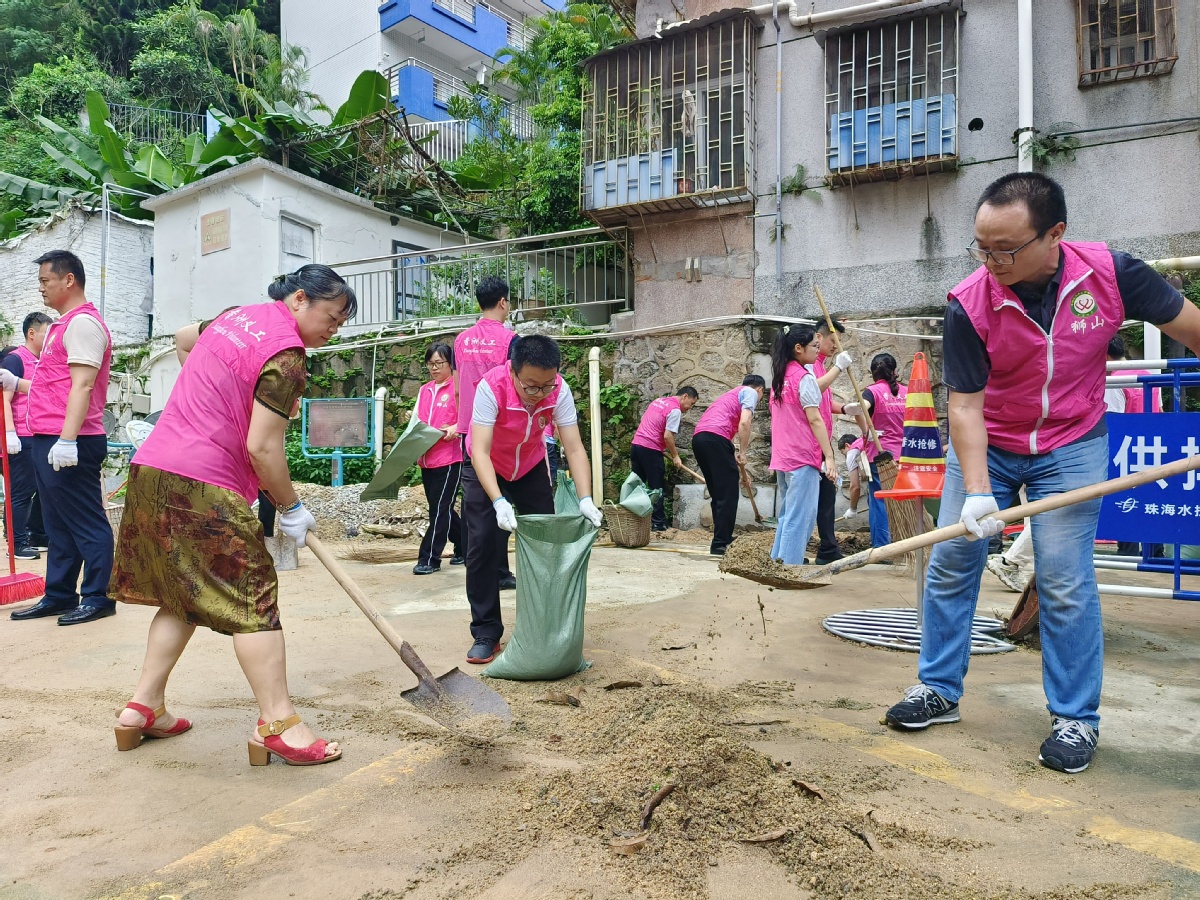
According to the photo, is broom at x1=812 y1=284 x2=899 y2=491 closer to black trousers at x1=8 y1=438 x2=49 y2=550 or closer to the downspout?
the downspout

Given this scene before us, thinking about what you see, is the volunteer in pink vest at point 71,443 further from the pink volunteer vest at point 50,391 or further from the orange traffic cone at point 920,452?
the orange traffic cone at point 920,452

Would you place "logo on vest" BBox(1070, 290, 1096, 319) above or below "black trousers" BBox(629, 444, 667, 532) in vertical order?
above

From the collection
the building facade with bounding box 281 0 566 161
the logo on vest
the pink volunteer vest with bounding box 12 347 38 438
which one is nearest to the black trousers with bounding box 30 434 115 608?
the pink volunteer vest with bounding box 12 347 38 438

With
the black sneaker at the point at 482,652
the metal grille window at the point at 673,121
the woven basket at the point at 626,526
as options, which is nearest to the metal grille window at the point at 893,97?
the metal grille window at the point at 673,121

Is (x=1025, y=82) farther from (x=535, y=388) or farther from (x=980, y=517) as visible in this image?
(x=980, y=517)

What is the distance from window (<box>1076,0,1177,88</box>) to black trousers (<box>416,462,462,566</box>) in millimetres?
6791

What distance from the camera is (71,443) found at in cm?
390

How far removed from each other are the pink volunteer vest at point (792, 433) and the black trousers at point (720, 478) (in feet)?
4.35

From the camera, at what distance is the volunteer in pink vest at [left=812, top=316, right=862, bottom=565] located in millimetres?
5363

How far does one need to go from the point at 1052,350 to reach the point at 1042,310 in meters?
0.12

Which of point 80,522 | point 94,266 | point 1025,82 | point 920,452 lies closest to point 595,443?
point 920,452

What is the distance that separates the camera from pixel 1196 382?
3896 millimetres

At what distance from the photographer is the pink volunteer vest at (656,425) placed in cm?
790

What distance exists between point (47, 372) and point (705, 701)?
4.03m
